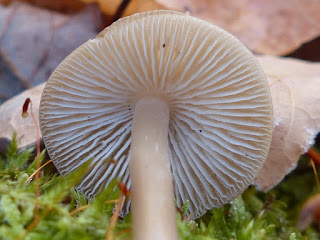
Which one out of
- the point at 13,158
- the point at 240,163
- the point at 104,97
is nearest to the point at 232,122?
the point at 240,163

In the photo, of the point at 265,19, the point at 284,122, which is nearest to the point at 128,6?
the point at 265,19

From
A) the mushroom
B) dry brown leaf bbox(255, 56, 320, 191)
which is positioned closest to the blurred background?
dry brown leaf bbox(255, 56, 320, 191)

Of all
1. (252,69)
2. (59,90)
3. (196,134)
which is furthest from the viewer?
(196,134)

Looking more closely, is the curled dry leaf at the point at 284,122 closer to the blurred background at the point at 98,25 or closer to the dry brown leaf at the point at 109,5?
the blurred background at the point at 98,25

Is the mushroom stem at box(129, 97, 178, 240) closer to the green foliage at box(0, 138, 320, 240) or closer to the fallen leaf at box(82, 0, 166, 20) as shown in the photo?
the green foliage at box(0, 138, 320, 240)

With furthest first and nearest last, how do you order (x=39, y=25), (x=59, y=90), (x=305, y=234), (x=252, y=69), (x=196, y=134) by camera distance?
(x=39, y=25), (x=305, y=234), (x=196, y=134), (x=59, y=90), (x=252, y=69)

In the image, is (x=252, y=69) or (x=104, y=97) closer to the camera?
(x=252, y=69)

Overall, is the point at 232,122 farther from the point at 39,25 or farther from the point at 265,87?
the point at 39,25
